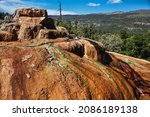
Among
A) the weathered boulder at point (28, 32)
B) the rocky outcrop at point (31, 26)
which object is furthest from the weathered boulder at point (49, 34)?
the weathered boulder at point (28, 32)

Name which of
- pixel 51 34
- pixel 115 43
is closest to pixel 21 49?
pixel 51 34

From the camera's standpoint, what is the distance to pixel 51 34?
11922 mm

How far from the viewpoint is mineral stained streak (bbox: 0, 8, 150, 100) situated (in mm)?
9125

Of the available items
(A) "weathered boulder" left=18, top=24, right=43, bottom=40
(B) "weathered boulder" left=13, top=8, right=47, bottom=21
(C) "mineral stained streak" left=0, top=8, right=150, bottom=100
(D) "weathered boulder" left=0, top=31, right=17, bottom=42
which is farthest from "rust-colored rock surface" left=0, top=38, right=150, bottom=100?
(B) "weathered boulder" left=13, top=8, right=47, bottom=21

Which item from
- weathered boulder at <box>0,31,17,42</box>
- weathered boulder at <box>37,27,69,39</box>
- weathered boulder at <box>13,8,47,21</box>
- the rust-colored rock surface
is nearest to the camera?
the rust-colored rock surface

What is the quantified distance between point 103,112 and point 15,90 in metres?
2.96

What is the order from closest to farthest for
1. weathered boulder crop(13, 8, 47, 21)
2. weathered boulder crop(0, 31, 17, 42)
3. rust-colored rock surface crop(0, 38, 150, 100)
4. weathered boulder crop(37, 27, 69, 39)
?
rust-colored rock surface crop(0, 38, 150, 100)
weathered boulder crop(0, 31, 17, 42)
weathered boulder crop(37, 27, 69, 39)
weathered boulder crop(13, 8, 47, 21)

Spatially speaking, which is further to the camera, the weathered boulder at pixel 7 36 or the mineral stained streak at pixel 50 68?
the weathered boulder at pixel 7 36

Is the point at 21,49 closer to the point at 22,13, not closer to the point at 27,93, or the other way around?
the point at 27,93

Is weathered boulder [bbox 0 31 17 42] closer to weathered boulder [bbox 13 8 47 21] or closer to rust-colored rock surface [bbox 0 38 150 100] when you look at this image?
rust-colored rock surface [bbox 0 38 150 100]

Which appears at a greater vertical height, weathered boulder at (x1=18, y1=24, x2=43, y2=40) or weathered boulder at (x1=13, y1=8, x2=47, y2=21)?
weathered boulder at (x1=13, y1=8, x2=47, y2=21)

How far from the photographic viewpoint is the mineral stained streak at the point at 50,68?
9.12 meters

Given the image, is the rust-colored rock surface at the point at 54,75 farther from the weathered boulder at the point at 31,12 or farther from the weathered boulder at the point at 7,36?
the weathered boulder at the point at 31,12

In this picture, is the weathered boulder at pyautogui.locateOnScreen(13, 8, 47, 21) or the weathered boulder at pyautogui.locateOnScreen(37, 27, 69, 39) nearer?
the weathered boulder at pyautogui.locateOnScreen(37, 27, 69, 39)
